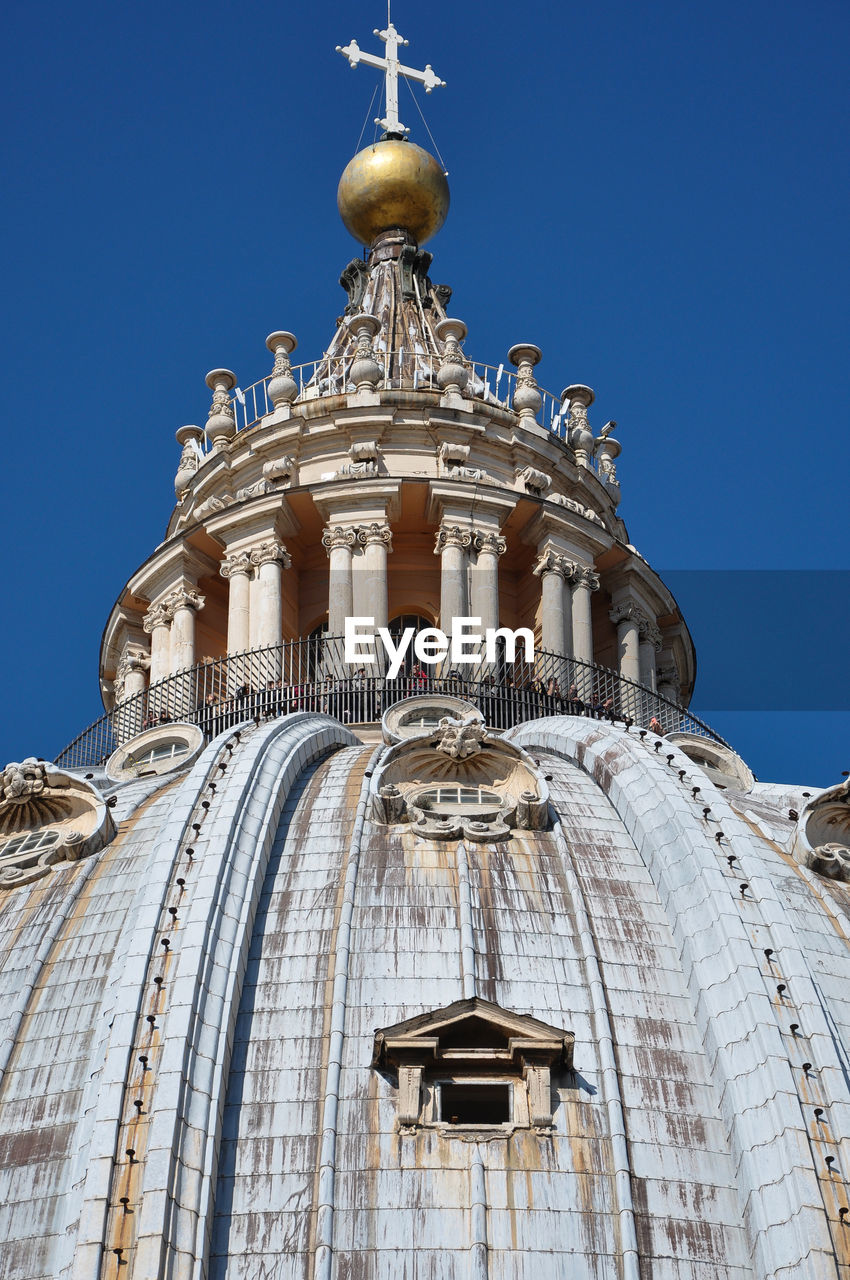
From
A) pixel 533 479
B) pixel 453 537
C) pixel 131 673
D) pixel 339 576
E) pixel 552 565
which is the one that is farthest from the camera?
pixel 131 673

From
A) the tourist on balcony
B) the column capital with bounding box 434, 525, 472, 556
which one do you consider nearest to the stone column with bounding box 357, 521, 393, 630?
the column capital with bounding box 434, 525, 472, 556

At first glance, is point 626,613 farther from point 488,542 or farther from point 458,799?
point 458,799

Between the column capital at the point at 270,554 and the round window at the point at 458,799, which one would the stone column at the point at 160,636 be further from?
the round window at the point at 458,799

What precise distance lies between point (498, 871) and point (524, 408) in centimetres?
1788

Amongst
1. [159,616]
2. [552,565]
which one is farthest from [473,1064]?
[159,616]

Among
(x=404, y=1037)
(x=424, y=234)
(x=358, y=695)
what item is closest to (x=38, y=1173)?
(x=404, y=1037)

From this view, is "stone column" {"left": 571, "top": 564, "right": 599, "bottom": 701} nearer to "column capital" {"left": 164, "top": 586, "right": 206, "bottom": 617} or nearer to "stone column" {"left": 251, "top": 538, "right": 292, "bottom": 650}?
"stone column" {"left": 251, "top": 538, "right": 292, "bottom": 650}

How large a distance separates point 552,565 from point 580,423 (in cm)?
562

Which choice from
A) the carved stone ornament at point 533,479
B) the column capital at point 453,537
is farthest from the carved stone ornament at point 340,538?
the carved stone ornament at point 533,479

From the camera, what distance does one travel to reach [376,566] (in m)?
45.4

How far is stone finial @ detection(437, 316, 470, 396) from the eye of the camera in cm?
Result: 4894

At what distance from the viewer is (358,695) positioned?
4369 centimetres

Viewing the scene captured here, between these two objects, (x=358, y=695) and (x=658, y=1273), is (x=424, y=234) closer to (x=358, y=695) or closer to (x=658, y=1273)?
(x=358, y=695)

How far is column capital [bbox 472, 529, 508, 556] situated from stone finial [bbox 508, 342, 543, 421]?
3.92 meters
